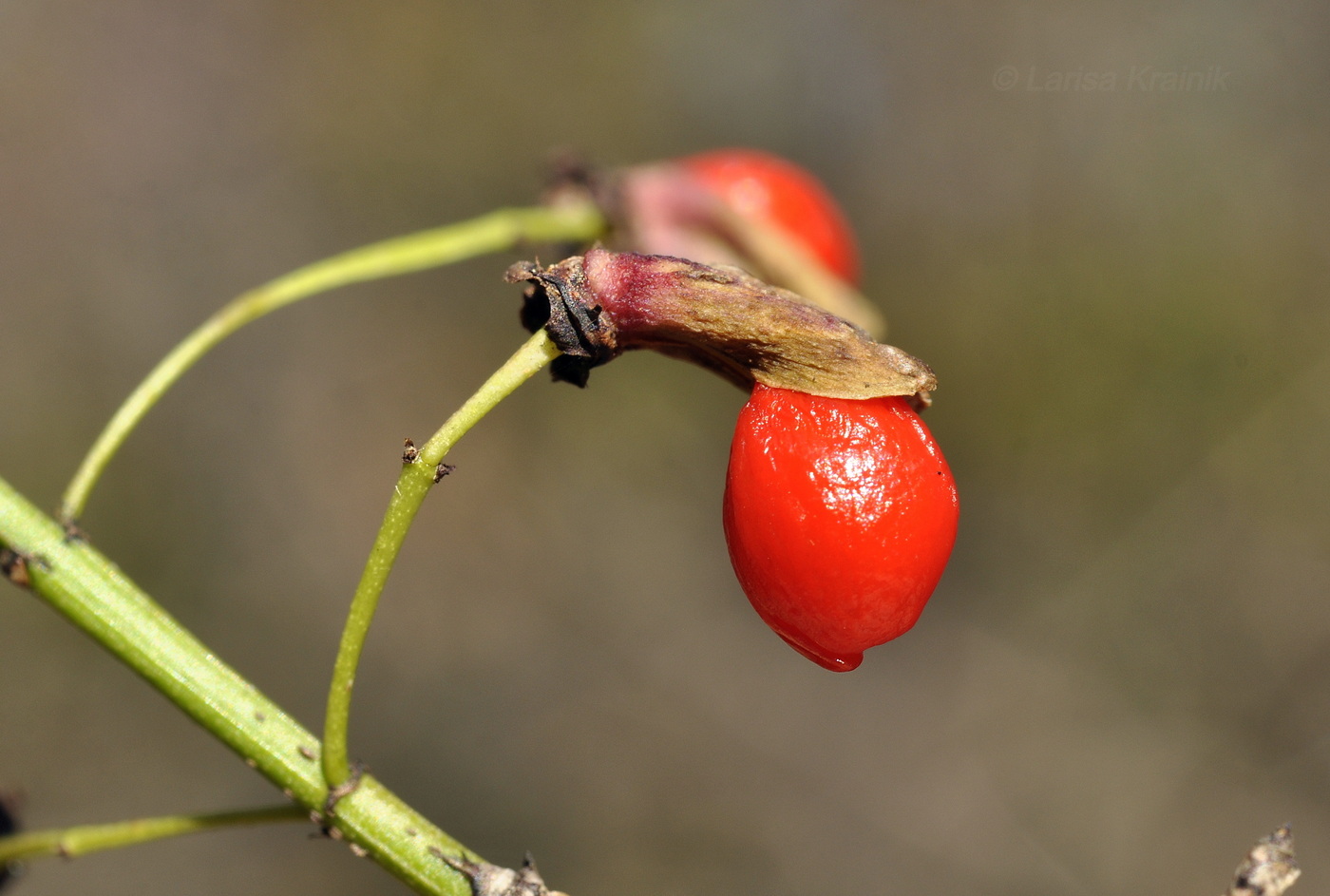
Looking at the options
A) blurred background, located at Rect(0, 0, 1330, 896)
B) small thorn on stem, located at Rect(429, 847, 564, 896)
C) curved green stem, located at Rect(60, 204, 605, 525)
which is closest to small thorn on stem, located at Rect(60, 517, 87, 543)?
curved green stem, located at Rect(60, 204, 605, 525)

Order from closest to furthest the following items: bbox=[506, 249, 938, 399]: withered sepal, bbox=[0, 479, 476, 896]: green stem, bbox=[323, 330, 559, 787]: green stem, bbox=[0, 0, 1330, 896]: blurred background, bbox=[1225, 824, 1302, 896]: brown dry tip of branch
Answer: bbox=[1225, 824, 1302, 896]: brown dry tip of branch → bbox=[323, 330, 559, 787]: green stem → bbox=[506, 249, 938, 399]: withered sepal → bbox=[0, 479, 476, 896]: green stem → bbox=[0, 0, 1330, 896]: blurred background

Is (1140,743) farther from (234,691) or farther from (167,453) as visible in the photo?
(167,453)

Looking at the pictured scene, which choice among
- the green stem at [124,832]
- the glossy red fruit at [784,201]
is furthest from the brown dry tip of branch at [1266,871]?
the glossy red fruit at [784,201]

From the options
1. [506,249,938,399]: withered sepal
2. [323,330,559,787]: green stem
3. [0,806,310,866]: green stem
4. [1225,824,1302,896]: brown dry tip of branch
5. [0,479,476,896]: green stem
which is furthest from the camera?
[0,806,310,866]: green stem

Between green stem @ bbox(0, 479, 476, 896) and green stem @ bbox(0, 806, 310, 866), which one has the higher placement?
green stem @ bbox(0, 479, 476, 896)

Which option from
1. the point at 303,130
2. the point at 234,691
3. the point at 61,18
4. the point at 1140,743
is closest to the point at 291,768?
the point at 234,691

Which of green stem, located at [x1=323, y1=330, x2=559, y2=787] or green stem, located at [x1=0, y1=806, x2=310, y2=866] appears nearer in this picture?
green stem, located at [x1=323, y1=330, x2=559, y2=787]

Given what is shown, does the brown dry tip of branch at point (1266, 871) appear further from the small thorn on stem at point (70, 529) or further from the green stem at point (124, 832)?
the small thorn on stem at point (70, 529)

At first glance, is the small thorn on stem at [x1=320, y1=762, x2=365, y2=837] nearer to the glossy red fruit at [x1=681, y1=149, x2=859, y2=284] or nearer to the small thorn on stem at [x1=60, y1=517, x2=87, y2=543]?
the small thorn on stem at [x1=60, y1=517, x2=87, y2=543]
